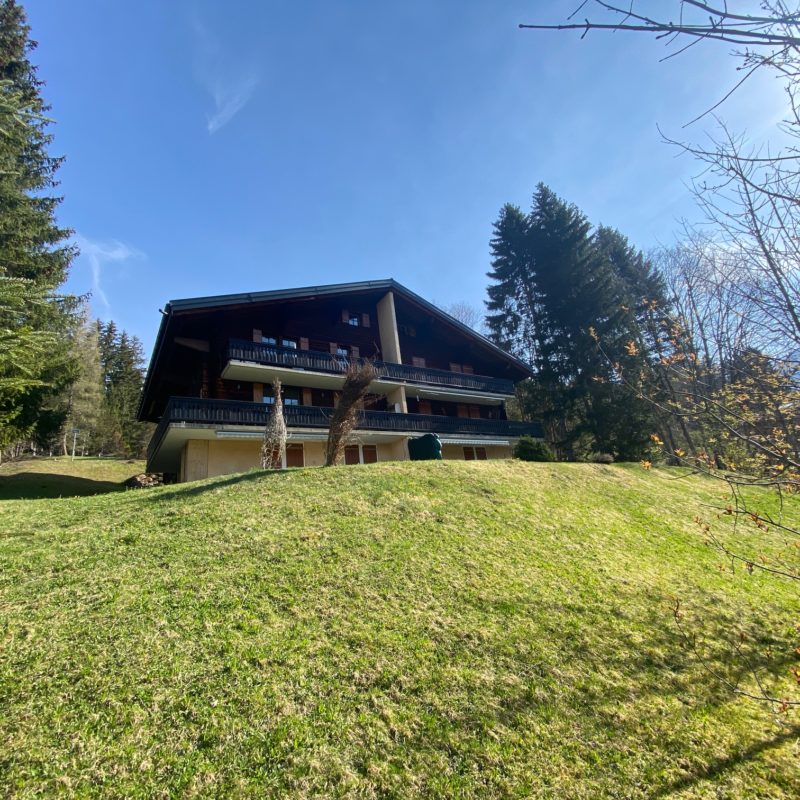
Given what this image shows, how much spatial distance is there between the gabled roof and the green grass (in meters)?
5.77

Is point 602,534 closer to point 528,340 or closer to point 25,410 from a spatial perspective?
point 25,410

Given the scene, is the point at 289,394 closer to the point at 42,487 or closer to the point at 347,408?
the point at 347,408

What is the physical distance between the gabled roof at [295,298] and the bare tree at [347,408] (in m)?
8.01

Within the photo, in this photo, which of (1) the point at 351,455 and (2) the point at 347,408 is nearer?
(2) the point at 347,408

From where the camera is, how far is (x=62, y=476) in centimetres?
2752

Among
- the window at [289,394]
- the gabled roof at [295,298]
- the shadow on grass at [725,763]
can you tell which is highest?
the gabled roof at [295,298]

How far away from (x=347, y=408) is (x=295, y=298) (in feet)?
32.1

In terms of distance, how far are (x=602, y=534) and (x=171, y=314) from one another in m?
17.7

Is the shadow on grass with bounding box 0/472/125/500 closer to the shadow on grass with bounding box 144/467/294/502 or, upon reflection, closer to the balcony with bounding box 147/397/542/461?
the balcony with bounding box 147/397/542/461

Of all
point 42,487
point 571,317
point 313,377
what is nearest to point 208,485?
point 313,377

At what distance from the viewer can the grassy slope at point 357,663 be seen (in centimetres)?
363

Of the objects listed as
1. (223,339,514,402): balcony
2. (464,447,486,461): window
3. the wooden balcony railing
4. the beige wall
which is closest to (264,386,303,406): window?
(223,339,514,402): balcony

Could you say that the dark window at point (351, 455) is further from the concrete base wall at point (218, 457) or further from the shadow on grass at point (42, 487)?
the shadow on grass at point (42, 487)

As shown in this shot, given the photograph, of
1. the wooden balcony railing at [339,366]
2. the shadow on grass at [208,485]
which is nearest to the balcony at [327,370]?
the wooden balcony railing at [339,366]
